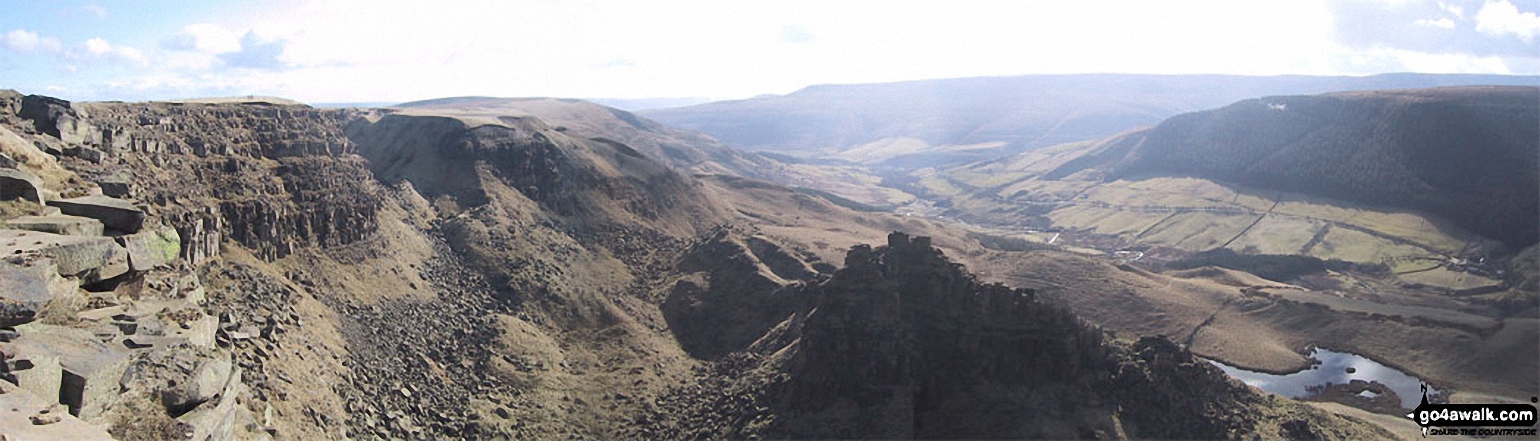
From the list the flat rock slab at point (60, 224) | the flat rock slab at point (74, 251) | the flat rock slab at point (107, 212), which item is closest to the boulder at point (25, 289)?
the flat rock slab at point (74, 251)

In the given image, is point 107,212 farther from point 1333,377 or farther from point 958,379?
point 1333,377

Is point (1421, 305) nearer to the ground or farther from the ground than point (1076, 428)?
nearer to the ground

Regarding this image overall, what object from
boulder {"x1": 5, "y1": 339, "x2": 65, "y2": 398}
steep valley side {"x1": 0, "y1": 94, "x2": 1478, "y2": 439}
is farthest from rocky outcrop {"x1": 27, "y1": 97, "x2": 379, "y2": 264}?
boulder {"x1": 5, "y1": 339, "x2": 65, "y2": 398}

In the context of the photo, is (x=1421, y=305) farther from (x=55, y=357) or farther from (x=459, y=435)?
(x=55, y=357)

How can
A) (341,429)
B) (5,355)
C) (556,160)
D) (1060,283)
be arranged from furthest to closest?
(1060,283)
(556,160)
(341,429)
(5,355)

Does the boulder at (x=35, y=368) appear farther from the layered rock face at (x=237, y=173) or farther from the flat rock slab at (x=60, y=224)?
the layered rock face at (x=237, y=173)

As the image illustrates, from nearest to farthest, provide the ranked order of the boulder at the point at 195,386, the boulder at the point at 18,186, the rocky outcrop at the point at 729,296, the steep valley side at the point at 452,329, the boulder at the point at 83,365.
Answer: the boulder at the point at 83,365 → the boulder at the point at 195,386 → the steep valley side at the point at 452,329 → the boulder at the point at 18,186 → the rocky outcrop at the point at 729,296

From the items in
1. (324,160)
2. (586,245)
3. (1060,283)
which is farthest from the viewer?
(1060,283)

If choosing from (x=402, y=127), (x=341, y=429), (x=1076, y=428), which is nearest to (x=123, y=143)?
(x=341, y=429)
